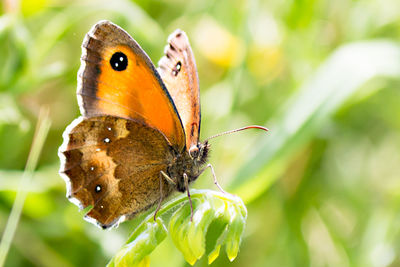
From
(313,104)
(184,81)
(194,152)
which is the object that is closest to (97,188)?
(194,152)

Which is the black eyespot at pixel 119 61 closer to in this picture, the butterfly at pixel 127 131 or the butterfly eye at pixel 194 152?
Result: the butterfly at pixel 127 131

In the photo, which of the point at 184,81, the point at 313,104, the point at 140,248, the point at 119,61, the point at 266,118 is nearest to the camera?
the point at 140,248

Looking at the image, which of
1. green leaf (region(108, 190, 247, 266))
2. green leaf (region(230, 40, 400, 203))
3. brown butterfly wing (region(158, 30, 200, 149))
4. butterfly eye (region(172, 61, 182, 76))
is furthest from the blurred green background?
green leaf (region(108, 190, 247, 266))

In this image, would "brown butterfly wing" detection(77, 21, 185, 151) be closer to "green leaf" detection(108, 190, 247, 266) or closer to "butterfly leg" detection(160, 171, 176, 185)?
"butterfly leg" detection(160, 171, 176, 185)

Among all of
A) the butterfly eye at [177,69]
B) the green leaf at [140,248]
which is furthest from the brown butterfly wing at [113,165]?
the green leaf at [140,248]

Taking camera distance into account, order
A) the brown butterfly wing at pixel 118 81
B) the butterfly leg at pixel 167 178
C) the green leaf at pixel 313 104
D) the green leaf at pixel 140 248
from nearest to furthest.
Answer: the green leaf at pixel 140 248, the brown butterfly wing at pixel 118 81, the butterfly leg at pixel 167 178, the green leaf at pixel 313 104

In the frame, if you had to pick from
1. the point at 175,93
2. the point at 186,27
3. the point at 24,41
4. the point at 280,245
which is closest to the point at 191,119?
the point at 175,93

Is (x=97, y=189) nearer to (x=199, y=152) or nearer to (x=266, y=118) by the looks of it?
(x=199, y=152)
